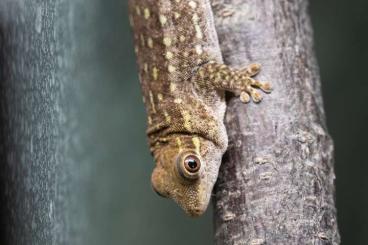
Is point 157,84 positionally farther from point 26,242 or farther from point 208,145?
point 26,242

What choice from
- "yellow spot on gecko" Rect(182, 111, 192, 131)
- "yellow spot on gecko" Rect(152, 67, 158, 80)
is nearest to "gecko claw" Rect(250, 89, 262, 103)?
"yellow spot on gecko" Rect(182, 111, 192, 131)

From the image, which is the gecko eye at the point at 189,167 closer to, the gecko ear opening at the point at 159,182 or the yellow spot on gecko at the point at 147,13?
the gecko ear opening at the point at 159,182

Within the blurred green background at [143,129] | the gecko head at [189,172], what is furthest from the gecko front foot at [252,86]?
the blurred green background at [143,129]

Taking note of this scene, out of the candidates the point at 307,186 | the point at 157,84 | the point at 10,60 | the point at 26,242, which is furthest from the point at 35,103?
the point at 307,186

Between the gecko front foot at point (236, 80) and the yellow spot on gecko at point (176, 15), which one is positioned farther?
the yellow spot on gecko at point (176, 15)

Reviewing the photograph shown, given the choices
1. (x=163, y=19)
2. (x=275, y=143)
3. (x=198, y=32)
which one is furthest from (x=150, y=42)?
(x=275, y=143)

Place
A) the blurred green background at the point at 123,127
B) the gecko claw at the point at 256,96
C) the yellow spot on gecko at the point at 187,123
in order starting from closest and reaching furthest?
the gecko claw at the point at 256,96 → the blurred green background at the point at 123,127 → the yellow spot on gecko at the point at 187,123
